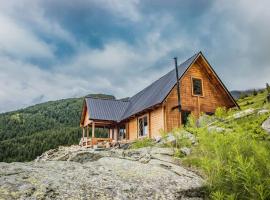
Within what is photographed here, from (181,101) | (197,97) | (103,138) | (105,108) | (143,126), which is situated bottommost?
(103,138)

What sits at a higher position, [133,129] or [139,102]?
[139,102]

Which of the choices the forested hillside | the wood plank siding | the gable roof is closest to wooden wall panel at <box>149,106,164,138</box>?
the gable roof

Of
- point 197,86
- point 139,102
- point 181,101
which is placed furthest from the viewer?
point 139,102

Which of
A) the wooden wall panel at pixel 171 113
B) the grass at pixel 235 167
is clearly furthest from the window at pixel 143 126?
the grass at pixel 235 167

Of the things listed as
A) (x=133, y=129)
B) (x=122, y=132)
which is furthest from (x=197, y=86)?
(x=122, y=132)

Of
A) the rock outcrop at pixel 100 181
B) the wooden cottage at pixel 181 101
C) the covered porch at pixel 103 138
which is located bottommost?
the rock outcrop at pixel 100 181

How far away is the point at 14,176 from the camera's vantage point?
4.57 metres

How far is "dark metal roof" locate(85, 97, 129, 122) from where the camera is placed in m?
29.4

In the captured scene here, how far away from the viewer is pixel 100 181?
4.75 meters

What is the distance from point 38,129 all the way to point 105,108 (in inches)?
3791

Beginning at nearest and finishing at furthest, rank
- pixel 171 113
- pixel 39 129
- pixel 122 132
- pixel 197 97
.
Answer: pixel 171 113 < pixel 197 97 < pixel 122 132 < pixel 39 129

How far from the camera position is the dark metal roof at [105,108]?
29.4 meters

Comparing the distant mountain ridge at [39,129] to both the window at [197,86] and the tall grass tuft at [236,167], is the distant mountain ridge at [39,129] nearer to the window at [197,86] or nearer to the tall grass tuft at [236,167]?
the window at [197,86]

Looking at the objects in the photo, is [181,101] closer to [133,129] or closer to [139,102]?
[139,102]
